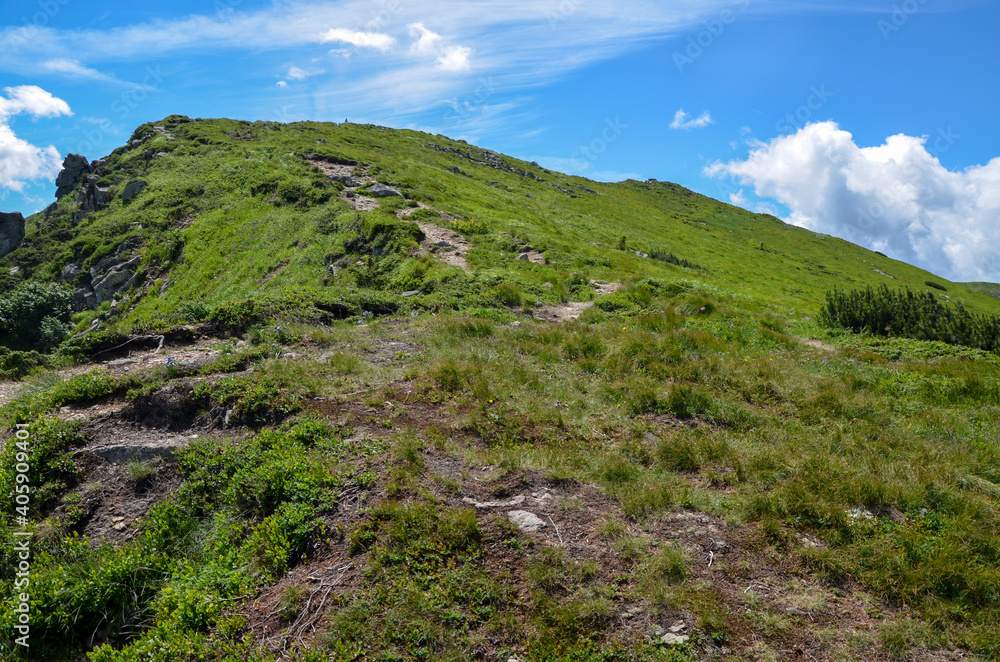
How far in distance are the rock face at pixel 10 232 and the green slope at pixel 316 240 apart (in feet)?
5.99

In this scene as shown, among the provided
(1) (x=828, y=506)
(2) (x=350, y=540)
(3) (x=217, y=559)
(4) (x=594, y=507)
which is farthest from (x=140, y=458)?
(1) (x=828, y=506)

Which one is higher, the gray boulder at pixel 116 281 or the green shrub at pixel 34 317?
the gray boulder at pixel 116 281

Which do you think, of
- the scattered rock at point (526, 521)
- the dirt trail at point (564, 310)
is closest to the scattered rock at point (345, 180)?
the dirt trail at point (564, 310)

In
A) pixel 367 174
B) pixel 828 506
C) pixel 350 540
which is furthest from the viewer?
pixel 367 174

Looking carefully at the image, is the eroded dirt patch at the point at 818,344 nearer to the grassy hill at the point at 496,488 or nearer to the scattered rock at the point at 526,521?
the grassy hill at the point at 496,488

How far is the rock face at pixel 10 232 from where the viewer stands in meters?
49.4

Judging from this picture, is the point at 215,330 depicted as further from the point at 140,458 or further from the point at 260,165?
the point at 260,165

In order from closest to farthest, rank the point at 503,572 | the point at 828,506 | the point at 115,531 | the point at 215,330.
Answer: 1. the point at 503,572
2. the point at 828,506
3. the point at 115,531
4. the point at 215,330

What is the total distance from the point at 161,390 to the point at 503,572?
25.0 ft

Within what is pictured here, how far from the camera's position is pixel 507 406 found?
9.20 m

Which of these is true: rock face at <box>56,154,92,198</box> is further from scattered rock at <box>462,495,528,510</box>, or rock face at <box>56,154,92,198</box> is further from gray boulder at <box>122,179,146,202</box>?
scattered rock at <box>462,495,528,510</box>

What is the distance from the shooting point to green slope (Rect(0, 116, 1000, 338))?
20781 mm

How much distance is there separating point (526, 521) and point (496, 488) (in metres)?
0.78

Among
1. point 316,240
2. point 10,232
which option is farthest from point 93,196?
point 316,240
